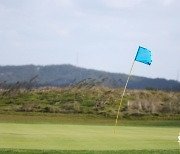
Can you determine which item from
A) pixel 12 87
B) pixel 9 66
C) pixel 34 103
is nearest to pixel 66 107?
pixel 34 103

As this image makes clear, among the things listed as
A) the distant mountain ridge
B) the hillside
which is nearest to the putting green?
the hillside

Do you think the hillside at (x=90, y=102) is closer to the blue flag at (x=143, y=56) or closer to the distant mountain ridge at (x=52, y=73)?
the blue flag at (x=143, y=56)

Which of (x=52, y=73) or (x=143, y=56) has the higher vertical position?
(x=52, y=73)

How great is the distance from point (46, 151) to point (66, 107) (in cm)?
2497

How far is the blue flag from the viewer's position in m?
19.7

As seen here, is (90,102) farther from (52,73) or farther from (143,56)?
(52,73)

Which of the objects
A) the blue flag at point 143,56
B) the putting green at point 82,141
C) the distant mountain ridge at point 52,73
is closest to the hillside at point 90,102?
the blue flag at point 143,56

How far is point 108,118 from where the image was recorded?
34031mm

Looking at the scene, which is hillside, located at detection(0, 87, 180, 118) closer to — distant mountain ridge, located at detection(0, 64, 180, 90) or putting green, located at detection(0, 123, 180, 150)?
putting green, located at detection(0, 123, 180, 150)

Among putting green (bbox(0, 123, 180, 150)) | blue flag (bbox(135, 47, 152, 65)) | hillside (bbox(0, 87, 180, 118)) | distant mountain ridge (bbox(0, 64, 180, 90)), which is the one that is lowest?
putting green (bbox(0, 123, 180, 150))

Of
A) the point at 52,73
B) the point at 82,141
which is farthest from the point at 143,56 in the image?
the point at 52,73

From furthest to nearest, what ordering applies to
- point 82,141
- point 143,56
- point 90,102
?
1. point 90,102
2. point 143,56
3. point 82,141

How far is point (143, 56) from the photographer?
19.8 m

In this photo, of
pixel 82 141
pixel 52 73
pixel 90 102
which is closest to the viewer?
pixel 82 141
